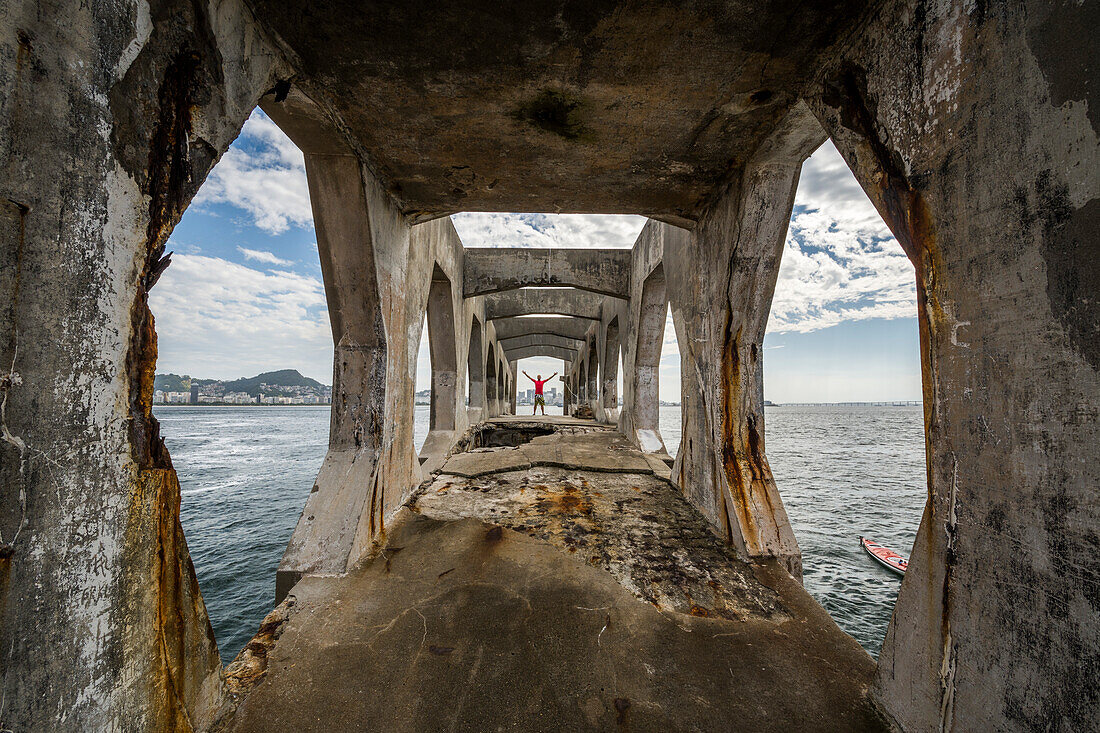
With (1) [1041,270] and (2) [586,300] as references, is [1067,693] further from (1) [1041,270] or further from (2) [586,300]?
(2) [586,300]

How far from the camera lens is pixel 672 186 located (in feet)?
11.0

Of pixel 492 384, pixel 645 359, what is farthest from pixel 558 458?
pixel 492 384

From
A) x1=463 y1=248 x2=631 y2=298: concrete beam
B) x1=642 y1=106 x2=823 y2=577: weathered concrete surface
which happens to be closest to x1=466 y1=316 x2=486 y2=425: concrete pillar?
x1=463 y1=248 x2=631 y2=298: concrete beam

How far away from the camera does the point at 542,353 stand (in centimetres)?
2041

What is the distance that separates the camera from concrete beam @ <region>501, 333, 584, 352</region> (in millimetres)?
17234

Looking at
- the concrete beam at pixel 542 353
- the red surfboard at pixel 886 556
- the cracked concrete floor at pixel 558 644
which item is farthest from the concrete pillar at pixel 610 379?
the cracked concrete floor at pixel 558 644

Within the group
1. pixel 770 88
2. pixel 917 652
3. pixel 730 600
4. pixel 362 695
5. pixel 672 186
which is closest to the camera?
pixel 917 652

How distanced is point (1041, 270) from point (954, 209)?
36 centimetres

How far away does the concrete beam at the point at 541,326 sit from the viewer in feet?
48.7

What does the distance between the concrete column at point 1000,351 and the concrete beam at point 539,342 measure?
50.7 feet

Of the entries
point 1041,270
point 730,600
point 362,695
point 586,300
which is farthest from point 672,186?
point 586,300

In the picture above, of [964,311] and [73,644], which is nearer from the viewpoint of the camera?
[73,644]

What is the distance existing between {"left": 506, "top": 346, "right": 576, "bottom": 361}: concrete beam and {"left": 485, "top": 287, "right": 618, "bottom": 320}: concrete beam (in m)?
7.52

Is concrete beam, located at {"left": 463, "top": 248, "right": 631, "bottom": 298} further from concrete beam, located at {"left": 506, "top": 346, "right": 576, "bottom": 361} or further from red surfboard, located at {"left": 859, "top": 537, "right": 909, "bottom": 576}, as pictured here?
concrete beam, located at {"left": 506, "top": 346, "right": 576, "bottom": 361}
